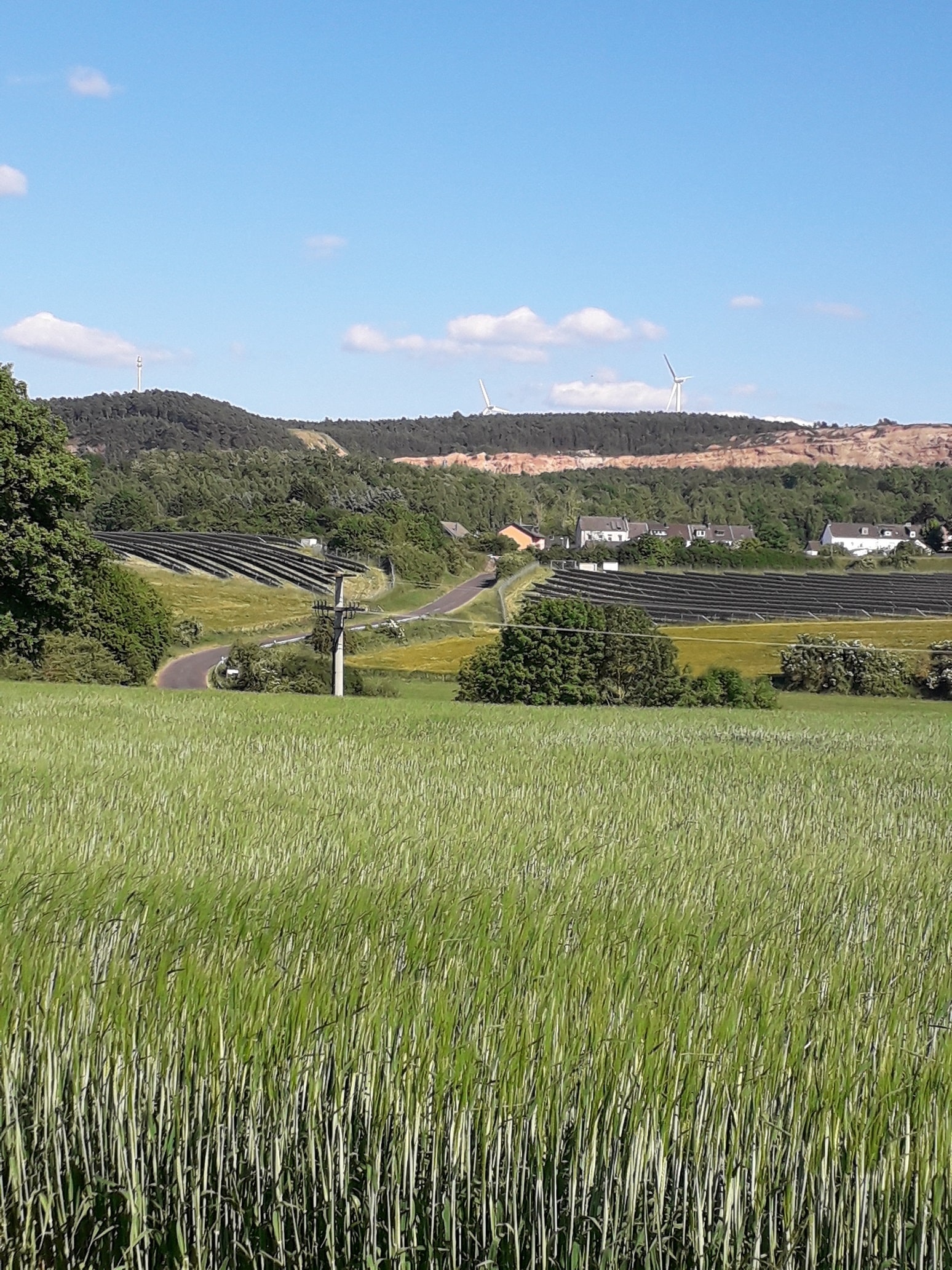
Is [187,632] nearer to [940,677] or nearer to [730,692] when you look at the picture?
[730,692]

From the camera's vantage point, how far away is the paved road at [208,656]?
58.8 m

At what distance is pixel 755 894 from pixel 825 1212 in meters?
3.76

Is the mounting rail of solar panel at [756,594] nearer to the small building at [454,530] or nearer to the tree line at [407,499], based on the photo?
the tree line at [407,499]

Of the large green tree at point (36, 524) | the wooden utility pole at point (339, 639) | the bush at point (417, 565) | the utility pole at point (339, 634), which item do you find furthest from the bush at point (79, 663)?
the bush at point (417, 565)

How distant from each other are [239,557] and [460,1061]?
352ft

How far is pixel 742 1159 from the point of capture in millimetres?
3389

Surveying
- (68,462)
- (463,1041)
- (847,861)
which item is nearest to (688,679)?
(68,462)

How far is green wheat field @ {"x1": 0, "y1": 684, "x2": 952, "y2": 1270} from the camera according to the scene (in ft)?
11.0

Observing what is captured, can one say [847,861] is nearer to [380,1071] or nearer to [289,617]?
[380,1071]

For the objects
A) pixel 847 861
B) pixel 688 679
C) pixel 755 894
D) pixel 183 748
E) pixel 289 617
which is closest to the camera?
pixel 755 894

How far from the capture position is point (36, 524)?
3566cm

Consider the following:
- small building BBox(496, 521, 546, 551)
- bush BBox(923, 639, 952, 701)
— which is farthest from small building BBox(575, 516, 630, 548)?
bush BBox(923, 639, 952, 701)

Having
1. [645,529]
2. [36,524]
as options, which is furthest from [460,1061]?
[645,529]

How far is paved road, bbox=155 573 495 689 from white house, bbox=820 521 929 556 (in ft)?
216
